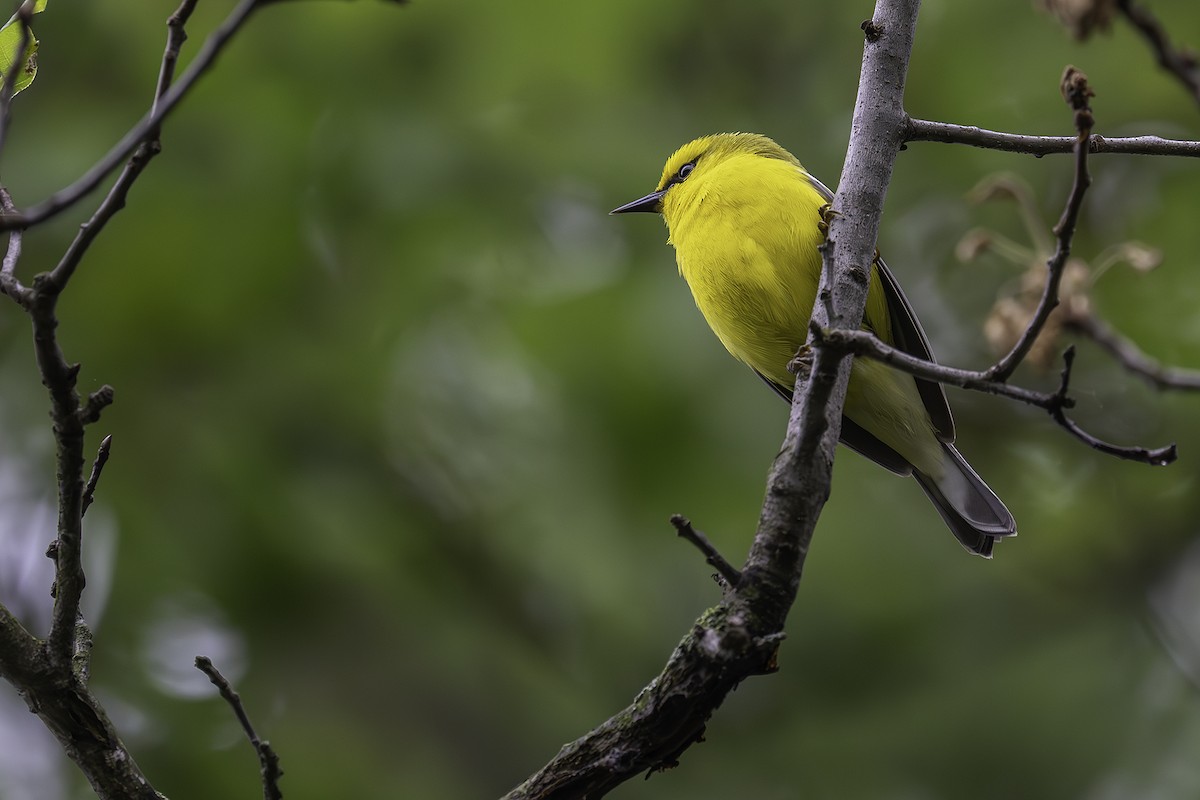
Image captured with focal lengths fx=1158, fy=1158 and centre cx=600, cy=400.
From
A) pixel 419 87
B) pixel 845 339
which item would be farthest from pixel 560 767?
pixel 419 87

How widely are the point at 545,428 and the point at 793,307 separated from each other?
334cm

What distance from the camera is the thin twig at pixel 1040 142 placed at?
9.73 ft

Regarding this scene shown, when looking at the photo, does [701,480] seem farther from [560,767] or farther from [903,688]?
[560,767]

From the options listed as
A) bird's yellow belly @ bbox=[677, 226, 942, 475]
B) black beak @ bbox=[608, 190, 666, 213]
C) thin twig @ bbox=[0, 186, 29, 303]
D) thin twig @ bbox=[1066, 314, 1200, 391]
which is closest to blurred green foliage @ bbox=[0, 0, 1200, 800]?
black beak @ bbox=[608, 190, 666, 213]

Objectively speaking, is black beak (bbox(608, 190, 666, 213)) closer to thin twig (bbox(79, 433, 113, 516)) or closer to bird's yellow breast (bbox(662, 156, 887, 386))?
bird's yellow breast (bbox(662, 156, 887, 386))

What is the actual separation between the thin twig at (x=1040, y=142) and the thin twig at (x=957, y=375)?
0.84 meters

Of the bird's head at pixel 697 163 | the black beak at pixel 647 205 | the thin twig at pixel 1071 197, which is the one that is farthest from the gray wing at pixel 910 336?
the thin twig at pixel 1071 197

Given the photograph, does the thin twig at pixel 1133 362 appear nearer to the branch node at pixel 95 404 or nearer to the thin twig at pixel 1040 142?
the thin twig at pixel 1040 142

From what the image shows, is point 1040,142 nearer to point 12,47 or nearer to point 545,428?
point 12,47

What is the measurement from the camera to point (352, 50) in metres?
6.76

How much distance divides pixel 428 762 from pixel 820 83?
503 centimetres

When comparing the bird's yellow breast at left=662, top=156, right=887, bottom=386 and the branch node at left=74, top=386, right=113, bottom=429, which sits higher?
the bird's yellow breast at left=662, top=156, right=887, bottom=386

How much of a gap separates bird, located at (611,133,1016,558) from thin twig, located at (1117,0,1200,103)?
224cm

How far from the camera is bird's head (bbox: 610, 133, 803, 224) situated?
530 cm
